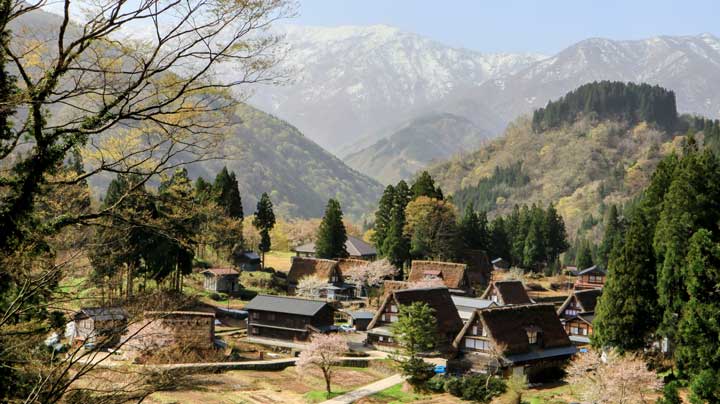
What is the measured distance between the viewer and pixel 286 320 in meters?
49.5

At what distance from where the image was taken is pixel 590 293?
54625mm

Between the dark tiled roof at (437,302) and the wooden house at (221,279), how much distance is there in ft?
55.5

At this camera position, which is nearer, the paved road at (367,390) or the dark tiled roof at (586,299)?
the paved road at (367,390)

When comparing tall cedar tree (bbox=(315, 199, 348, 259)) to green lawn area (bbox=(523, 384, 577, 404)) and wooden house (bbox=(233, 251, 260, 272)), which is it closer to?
wooden house (bbox=(233, 251, 260, 272))

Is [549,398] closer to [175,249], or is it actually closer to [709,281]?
[709,281]

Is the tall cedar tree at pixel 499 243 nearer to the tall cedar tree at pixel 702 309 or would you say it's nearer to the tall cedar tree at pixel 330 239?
the tall cedar tree at pixel 330 239

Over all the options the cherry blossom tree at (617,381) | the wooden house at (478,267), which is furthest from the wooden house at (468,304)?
the cherry blossom tree at (617,381)

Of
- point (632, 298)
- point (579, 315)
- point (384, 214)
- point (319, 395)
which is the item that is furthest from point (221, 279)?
point (632, 298)

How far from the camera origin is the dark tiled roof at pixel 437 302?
46.6 meters

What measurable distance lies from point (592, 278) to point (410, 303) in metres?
31.7

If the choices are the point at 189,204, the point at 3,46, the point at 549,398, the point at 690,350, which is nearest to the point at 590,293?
Result: the point at 549,398

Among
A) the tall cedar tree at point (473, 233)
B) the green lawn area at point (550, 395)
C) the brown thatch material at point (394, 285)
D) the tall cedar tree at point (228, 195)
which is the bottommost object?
the green lawn area at point (550, 395)

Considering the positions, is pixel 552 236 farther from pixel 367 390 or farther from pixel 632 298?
pixel 367 390

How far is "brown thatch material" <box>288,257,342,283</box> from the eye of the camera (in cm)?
6494
